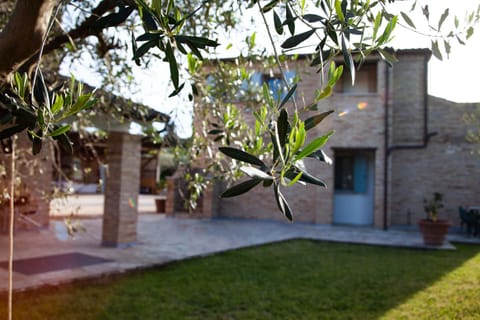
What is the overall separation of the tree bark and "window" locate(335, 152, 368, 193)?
15.4m

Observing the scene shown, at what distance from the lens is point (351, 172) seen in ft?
54.9

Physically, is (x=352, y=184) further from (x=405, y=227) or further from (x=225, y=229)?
(x=225, y=229)

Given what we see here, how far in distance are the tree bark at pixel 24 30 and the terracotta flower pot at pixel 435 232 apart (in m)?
11.1

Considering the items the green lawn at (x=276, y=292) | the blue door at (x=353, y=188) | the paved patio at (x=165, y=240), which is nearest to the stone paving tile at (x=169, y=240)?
the paved patio at (x=165, y=240)

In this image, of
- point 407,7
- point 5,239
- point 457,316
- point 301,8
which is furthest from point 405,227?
point 301,8

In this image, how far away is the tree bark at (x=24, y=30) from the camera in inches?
83.4

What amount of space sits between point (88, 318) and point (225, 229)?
Result: 9.36 m

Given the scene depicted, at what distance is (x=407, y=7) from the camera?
3174mm

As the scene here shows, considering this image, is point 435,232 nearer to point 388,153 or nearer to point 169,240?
point 388,153

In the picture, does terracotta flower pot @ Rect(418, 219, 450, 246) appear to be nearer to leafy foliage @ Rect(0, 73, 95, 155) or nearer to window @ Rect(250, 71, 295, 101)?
window @ Rect(250, 71, 295, 101)

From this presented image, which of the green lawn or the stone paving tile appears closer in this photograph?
the green lawn

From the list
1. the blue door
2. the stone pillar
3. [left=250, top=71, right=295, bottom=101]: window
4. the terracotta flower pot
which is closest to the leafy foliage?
[left=250, top=71, right=295, bottom=101]: window

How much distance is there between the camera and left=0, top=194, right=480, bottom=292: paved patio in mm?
6965

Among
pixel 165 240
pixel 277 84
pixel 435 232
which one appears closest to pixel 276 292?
pixel 277 84
